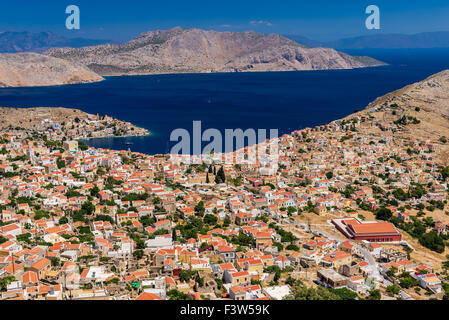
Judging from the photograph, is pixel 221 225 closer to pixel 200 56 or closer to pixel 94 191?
pixel 94 191

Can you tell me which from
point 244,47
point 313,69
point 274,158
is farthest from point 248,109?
point 244,47

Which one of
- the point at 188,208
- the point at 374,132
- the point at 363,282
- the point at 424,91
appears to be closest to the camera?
the point at 363,282

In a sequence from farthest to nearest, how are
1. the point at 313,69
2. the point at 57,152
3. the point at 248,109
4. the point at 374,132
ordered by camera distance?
the point at 313,69
the point at 248,109
the point at 374,132
the point at 57,152

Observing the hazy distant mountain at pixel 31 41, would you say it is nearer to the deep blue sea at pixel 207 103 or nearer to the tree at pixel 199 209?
the deep blue sea at pixel 207 103

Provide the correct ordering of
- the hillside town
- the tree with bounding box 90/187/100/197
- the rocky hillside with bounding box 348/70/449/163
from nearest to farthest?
the hillside town
the tree with bounding box 90/187/100/197
the rocky hillside with bounding box 348/70/449/163

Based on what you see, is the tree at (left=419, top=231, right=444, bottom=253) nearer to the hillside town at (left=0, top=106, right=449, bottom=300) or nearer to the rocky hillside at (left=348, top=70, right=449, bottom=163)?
the hillside town at (left=0, top=106, right=449, bottom=300)

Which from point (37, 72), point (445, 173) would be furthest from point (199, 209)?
point (37, 72)

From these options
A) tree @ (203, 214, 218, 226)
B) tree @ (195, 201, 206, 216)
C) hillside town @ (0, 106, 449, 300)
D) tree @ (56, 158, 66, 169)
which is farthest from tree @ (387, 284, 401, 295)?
tree @ (56, 158, 66, 169)
